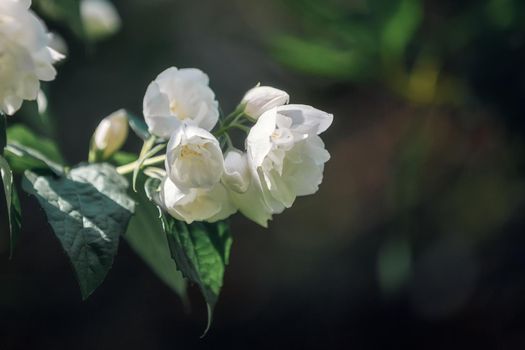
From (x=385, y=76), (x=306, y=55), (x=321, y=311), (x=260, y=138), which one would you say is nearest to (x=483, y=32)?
(x=385, y=76)

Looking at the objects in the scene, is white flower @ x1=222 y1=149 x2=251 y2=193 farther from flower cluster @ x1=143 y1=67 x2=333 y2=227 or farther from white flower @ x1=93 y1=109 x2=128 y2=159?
white flower @ x1=93 y1=109 x2=128 y2=159

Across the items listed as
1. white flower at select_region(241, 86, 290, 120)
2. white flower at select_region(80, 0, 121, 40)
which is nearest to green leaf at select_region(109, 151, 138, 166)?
white flower at select_region(241, 86, 290, 120)

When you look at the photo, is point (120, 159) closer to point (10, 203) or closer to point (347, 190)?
point (10, 203)

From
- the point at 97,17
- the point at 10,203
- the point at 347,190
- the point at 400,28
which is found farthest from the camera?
the point at 347,190

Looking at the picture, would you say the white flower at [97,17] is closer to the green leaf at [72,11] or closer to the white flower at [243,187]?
the green leaf at [72,11]

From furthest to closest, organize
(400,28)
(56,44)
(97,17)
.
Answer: (400,28) < (97,17) < (56,44)

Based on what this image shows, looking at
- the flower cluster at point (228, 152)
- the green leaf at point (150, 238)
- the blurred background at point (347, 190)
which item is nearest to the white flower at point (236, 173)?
the flower cluster at point (228, 152)

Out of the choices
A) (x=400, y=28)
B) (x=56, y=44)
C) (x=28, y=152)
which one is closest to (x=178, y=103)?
(x=28, y=152)
